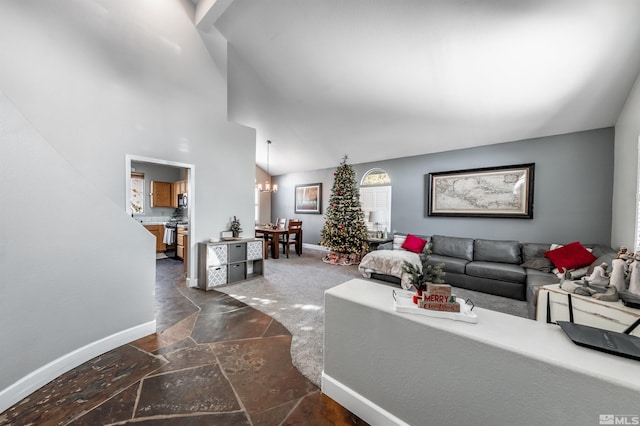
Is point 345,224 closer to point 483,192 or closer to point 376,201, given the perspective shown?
point 376,201

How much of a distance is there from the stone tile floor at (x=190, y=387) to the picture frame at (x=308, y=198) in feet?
17.5

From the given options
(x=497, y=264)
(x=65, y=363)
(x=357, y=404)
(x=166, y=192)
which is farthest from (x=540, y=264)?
(x=166, y=192)

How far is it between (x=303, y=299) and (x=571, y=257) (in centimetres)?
375

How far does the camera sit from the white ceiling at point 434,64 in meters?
2.50

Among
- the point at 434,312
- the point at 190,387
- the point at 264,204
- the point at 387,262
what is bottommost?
the point at 190,387

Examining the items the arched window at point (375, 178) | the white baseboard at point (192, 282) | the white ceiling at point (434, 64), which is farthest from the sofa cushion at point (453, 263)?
the white baseboard at point (192, 282)

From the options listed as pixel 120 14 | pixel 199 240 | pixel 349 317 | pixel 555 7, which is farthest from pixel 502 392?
pixel 120 14

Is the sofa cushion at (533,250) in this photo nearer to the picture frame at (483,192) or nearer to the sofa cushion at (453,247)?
the picture frame at (483,192)

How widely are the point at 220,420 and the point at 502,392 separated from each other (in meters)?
1.56

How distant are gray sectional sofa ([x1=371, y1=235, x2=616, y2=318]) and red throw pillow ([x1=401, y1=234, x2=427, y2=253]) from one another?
0.89 feet

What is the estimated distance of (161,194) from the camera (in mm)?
6484

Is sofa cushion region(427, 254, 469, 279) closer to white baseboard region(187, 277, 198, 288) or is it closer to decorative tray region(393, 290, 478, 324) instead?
decorative tray region(393, 290, 478, 324)

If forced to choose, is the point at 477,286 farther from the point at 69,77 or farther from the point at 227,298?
the point at 69,77

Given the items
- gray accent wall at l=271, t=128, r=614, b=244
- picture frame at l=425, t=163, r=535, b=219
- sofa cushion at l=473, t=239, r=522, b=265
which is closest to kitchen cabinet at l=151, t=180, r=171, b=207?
gray accent wall at l=271, t=128, r=614, b=244
